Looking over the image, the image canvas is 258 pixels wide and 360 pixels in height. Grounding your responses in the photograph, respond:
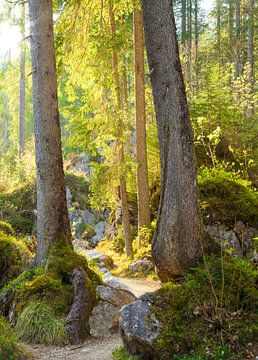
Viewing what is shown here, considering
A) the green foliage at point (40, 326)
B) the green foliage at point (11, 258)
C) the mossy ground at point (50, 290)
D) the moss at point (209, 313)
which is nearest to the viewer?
the moss at point (209, 313)

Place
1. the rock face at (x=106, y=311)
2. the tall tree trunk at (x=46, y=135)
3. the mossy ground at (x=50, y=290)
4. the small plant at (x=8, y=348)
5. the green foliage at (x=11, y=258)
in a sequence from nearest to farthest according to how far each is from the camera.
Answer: the small plant at (x=8, y=348) < the mossy ground at (x=50, y=290) < the rock face at (x=106, y=311) < the tall tree trunk at (x=46, y=135) < the green foliage at (x=11, y=258)

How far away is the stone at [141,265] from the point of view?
10641 mm

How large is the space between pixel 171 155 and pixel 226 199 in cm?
420

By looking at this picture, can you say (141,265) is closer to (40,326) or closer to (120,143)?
(120,143)

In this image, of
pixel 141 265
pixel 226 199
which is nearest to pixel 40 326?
pixel 226 199

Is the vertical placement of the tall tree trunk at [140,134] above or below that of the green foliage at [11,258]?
above

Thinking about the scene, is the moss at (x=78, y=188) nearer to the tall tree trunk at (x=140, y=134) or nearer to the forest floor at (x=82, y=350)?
the tall tree trunk at (x=140, y=134)

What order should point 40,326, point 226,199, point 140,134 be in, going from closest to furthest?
point 40,326 → point 226,199 → point 140,134

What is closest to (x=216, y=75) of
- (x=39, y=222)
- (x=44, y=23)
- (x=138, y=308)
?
(x=44, y=23)

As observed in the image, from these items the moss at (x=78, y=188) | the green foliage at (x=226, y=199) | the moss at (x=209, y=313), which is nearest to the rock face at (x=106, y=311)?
the moss at (x=209, y=313)

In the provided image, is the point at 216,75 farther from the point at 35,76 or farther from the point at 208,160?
the point at 35,76

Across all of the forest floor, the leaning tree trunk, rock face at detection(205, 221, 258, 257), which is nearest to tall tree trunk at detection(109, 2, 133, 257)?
rock face at detection(205, 221, 258, 257)

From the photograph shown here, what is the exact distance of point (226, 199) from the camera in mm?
9023

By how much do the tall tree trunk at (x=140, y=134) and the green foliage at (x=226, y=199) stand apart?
84.8 inches
